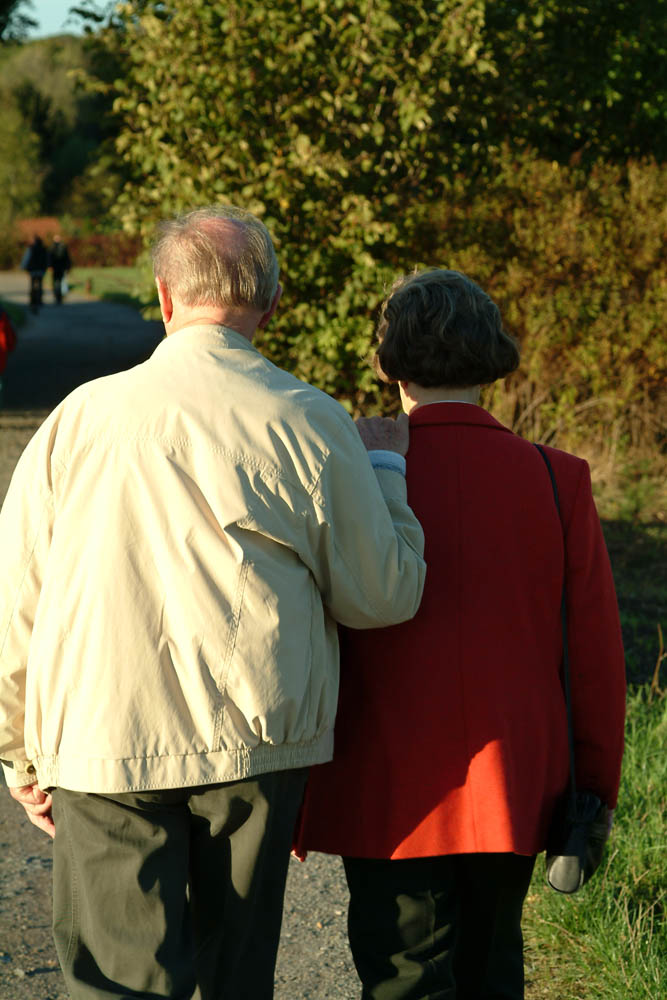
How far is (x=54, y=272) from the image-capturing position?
3428 cm

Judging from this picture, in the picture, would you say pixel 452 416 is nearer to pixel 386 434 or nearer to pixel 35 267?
pixel 386 434

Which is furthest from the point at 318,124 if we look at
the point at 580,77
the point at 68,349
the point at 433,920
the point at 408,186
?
the point at 68,349

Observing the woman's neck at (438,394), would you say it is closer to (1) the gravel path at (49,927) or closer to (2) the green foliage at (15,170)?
(1) the gravel path at (49,927)

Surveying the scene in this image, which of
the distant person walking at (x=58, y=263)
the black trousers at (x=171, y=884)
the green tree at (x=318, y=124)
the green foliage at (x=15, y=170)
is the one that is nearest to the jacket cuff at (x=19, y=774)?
the black trousers at (x=171, y=884)

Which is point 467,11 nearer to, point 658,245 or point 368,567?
point 658,245

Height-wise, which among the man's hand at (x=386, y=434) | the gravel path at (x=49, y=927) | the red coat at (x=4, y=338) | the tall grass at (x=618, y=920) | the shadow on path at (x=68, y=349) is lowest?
the shadow on path at (x=68, y=349)

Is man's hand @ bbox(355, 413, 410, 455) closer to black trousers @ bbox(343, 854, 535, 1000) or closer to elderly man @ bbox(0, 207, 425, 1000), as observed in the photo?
elderly man @ bbox(0, 207, 425, 1000)

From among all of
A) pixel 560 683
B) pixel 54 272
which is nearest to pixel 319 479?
pixel 560 683

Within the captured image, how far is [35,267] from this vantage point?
3073 cm

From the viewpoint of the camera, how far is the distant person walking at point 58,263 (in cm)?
3369

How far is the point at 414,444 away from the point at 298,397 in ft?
1.16

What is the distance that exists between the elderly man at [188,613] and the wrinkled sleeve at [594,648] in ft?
1.11

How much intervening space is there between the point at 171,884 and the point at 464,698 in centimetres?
64

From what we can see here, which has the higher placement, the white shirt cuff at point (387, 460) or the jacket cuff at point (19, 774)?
the white shirt cuff at point (387, 460)
